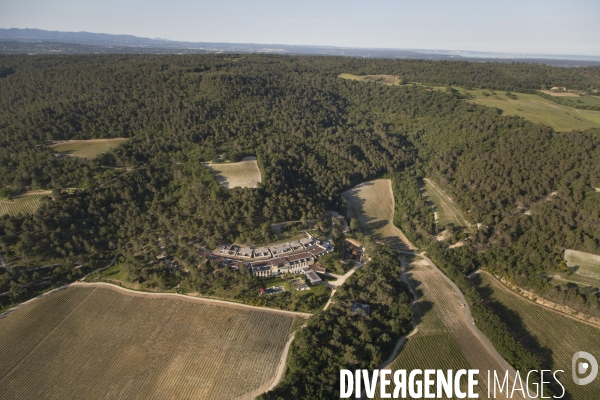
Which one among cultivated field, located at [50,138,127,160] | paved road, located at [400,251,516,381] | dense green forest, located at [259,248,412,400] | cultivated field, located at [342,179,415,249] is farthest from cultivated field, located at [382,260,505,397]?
cultivated field, located at [50,138,127,160]

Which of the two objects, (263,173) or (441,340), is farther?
(263,173)

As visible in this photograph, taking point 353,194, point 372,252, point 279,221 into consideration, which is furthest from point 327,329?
point 353,194

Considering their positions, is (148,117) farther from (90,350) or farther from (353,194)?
(90,350)

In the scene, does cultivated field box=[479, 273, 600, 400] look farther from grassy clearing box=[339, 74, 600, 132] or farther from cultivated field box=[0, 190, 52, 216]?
cultivated field box=[0, 190, 52, 216]

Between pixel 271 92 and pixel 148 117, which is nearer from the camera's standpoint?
pixel 148 117

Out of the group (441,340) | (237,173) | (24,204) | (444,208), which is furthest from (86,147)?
(444,208)

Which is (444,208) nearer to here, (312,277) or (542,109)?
(312,277)
